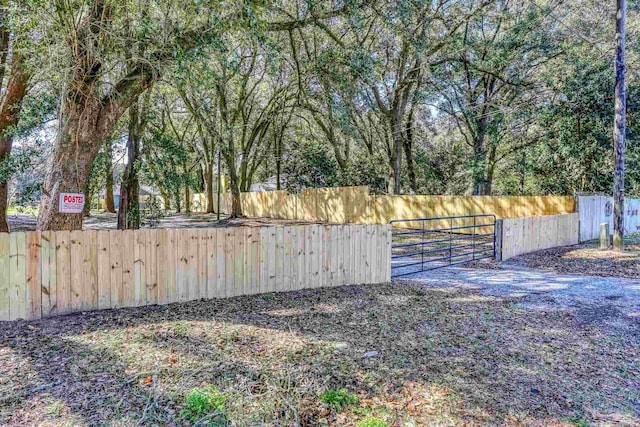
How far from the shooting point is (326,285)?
604cm

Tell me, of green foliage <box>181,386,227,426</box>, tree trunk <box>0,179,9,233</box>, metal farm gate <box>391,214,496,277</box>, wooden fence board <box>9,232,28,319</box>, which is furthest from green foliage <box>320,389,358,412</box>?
tree trunk <box>0,179,9,233</box>

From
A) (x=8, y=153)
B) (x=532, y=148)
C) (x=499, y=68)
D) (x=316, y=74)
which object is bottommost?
(x=8, y=153)

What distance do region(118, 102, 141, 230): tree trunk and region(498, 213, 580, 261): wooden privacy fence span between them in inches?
293

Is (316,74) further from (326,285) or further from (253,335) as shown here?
(253,335)

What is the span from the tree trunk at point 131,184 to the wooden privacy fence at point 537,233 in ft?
24.4

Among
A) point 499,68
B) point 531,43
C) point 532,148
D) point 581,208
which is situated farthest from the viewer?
point 532,148

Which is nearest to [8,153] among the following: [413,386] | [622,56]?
[413,386]

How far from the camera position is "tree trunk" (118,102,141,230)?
773 centimetres

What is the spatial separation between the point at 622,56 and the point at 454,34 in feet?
14.2

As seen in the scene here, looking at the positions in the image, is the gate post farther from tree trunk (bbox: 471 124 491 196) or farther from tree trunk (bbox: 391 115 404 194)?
tree trunk (bbox: 471 124 491 196)

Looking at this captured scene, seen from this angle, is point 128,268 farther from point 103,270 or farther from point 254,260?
point 254,260

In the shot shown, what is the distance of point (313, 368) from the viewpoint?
10.4ft

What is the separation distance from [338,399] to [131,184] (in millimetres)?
6620

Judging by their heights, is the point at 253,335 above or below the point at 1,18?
below
